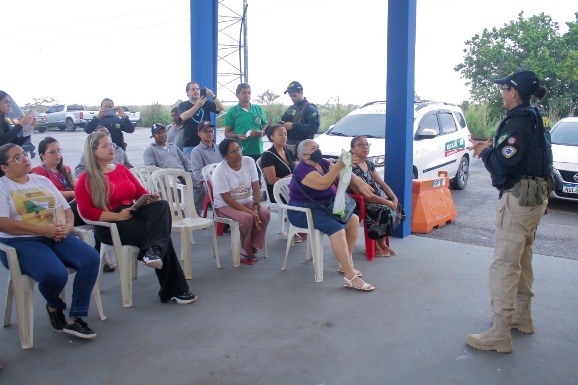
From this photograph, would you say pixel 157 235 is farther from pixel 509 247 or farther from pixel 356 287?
pixel 509 247

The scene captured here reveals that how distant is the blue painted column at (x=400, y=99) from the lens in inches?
233

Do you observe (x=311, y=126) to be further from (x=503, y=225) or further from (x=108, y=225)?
(x=503, y=225)

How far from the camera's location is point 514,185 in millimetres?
3391

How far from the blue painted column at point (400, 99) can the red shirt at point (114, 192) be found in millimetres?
2996

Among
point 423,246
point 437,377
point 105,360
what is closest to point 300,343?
point 437,377

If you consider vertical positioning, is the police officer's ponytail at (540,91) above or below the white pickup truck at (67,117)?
below

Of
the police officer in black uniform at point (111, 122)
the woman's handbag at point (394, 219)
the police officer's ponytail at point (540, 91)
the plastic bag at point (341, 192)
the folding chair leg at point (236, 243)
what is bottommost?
the folding chair leg at point (236, 243)

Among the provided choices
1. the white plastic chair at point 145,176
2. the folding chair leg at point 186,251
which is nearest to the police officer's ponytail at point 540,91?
the folding chair leg at point 186,251

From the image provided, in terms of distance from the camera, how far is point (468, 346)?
3.54 m

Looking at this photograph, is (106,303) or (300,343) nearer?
(300,343)

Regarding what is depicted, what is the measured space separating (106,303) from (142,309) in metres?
0.35

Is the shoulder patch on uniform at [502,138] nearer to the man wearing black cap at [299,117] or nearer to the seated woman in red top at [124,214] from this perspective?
the seated woman in red top at [124,214]

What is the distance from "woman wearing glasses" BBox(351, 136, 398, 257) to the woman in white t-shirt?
1.06 m

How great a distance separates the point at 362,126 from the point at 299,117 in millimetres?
2408
